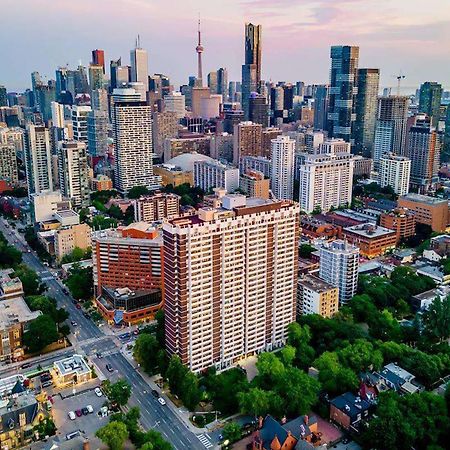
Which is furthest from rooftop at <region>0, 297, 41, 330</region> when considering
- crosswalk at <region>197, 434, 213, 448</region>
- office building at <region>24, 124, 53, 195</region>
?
office building at <region>24, 124, 53, 195</region>

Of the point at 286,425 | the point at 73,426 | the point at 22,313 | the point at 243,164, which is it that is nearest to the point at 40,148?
the point at 243,164

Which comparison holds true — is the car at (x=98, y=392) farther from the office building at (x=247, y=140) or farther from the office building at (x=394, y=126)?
the office building at (x=394, y=126)

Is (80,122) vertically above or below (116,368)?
above

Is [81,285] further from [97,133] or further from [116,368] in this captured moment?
[97,133]

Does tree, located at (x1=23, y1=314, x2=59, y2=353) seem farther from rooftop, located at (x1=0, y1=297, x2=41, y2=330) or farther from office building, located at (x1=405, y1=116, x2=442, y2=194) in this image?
office building, located at (x1=405, y1=116, x2=442, y2=194)

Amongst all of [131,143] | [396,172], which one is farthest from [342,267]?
[131,143]

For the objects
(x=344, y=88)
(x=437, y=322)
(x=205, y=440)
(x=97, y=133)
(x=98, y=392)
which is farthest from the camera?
(x=344, y=88)
